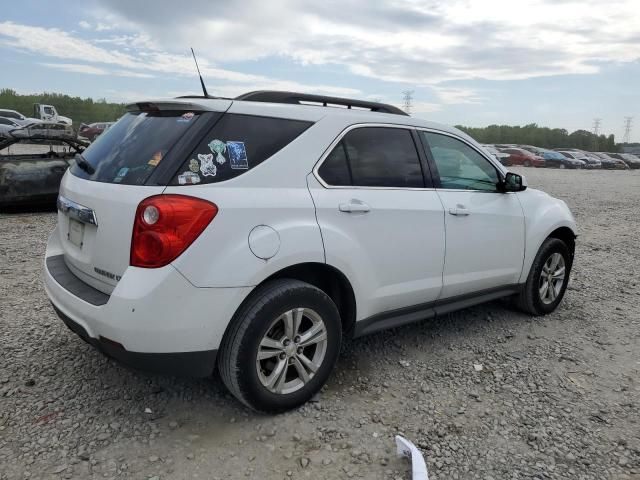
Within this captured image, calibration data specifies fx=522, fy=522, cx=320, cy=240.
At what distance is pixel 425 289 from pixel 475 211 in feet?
2.43

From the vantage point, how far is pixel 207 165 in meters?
2.64

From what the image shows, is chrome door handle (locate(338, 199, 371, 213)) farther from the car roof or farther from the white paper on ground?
the white paper on ground

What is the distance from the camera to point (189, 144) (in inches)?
104

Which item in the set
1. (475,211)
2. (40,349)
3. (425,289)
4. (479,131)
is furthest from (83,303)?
(479,131)

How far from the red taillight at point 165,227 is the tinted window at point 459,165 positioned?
6.18 ft

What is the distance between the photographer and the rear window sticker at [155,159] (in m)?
2.65

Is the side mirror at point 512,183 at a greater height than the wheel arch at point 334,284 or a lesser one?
greater

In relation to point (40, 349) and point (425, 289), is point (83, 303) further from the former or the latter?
point (425, 289)

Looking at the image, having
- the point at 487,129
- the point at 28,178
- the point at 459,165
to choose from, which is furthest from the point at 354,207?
the point at 487,129

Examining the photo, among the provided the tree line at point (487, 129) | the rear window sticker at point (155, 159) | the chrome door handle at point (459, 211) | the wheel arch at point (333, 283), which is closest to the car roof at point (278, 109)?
the rear window sticker at point (155, 159)

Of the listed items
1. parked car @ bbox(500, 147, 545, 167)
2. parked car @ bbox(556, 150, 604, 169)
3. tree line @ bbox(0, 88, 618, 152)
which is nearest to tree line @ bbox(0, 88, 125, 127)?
tree line @ bbox(0, 88, 618, 152)

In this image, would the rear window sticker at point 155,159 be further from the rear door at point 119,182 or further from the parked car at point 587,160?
the parked car at point 587,160

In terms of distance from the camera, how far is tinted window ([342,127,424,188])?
3.21m

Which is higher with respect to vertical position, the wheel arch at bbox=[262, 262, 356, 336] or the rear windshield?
the rear windshield
